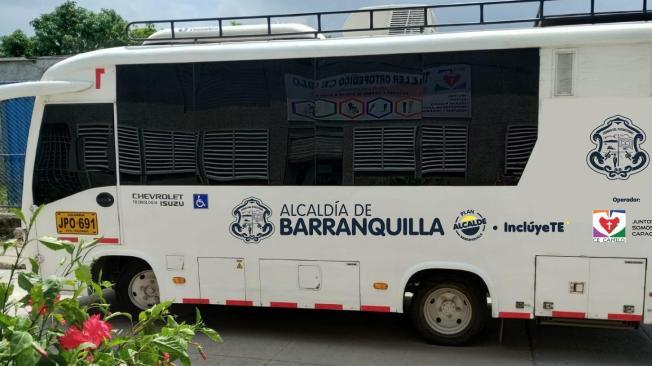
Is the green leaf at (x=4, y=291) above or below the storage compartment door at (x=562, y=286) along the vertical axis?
above

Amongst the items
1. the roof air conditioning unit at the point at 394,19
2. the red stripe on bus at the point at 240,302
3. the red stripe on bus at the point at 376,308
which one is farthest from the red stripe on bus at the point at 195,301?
the roof air conditioning unit at the point at 394,19

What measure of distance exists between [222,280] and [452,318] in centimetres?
234

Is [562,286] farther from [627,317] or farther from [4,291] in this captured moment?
[4,291]

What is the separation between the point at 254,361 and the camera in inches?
198

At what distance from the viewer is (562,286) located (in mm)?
4746

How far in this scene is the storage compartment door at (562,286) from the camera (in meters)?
4.70

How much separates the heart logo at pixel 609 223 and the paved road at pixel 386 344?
4.21 ft

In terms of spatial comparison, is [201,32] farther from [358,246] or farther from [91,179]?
[358,246]

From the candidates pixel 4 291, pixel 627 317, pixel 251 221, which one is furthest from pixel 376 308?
pixel 4 291

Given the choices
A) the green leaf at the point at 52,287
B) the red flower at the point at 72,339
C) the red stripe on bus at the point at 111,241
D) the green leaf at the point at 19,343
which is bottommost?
the red stripe on bus at the point at 111,241

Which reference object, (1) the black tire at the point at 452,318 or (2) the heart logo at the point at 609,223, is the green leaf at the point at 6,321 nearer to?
(1) the black tire at the point at 452,318

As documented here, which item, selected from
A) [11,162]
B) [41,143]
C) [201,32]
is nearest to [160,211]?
[41,143]

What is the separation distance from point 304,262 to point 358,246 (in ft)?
1.85

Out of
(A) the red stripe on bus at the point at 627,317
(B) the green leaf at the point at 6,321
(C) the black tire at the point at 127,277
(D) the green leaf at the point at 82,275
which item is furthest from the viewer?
(C) the black tire at the point at 127,277
